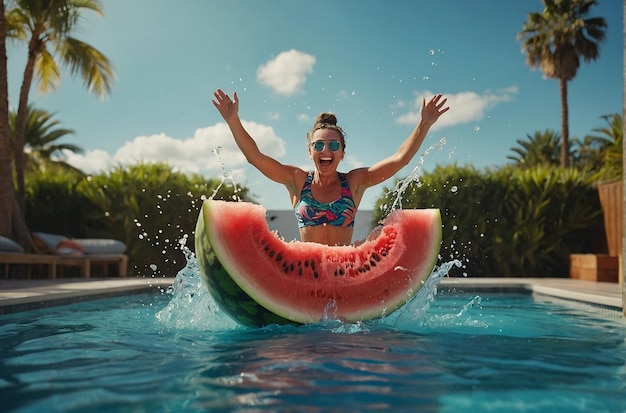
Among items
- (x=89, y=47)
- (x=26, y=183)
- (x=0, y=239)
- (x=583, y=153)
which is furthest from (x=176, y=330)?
(x=583, y=153)

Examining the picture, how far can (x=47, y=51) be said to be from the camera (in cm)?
1459

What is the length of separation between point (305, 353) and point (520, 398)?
1.10 metres

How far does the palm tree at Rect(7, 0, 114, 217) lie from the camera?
42.1ft

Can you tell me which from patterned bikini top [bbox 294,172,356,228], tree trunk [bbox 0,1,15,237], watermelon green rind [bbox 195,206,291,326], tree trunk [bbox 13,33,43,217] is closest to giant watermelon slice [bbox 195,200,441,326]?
watermelon green rind [bbox 195,206,291,326]

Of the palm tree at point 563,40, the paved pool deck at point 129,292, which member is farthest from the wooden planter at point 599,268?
the palm tree at point 563,40

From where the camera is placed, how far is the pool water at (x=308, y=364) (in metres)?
2.06

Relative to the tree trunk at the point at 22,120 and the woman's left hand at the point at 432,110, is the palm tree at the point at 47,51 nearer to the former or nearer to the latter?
the tree trunk at the point at 22,120

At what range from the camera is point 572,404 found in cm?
207

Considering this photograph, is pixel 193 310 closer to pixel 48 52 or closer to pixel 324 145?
pixel 324 145

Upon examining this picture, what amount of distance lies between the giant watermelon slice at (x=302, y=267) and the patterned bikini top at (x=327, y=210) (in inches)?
15.9

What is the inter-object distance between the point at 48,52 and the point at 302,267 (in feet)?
44.3

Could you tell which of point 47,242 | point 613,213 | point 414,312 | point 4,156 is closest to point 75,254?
point 47,242

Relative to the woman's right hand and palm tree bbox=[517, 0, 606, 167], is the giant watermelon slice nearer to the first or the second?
the woman's right hand

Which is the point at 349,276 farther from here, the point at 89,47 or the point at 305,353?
the point at 89,47
